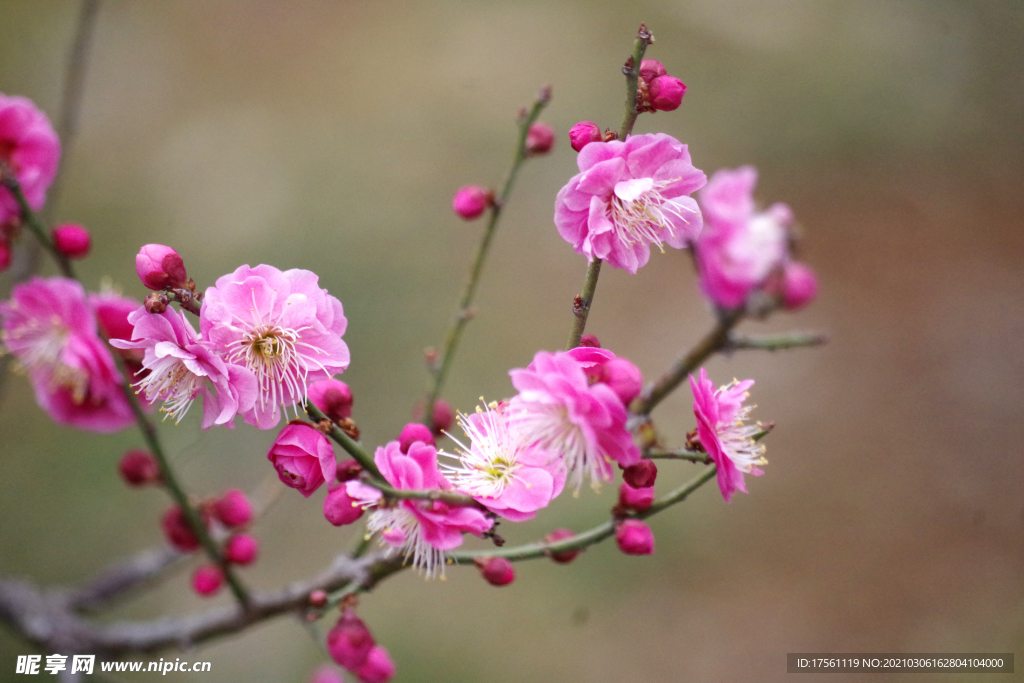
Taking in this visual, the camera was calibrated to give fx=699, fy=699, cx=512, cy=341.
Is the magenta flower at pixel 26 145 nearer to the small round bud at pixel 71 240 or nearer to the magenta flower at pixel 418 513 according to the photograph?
the small round bud at pixel 71 240

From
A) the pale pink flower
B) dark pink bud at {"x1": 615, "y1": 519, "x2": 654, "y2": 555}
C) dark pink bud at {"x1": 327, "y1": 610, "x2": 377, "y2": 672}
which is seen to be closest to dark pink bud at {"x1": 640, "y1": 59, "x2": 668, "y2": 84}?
the pale pink flower

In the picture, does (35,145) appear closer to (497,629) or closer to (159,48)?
(497,629)

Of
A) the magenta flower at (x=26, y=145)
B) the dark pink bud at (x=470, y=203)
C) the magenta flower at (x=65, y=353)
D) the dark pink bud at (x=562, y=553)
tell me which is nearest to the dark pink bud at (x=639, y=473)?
the dark pink bud at (x=562, y=553)

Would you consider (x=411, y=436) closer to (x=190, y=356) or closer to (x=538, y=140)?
(x=190, y=356)

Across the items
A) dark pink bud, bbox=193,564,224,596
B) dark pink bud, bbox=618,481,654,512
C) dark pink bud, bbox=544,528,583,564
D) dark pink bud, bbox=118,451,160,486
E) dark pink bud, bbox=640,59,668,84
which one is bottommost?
dark pink bud, bbox=193,564,224,596

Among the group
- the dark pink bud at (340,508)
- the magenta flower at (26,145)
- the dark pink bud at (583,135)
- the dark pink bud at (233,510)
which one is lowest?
the dark pink bud at (233,510)

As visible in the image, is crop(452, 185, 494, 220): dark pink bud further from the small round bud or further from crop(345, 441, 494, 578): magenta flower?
the small round bud

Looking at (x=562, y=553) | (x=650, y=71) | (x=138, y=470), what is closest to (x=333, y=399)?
(x=562, y=553)
